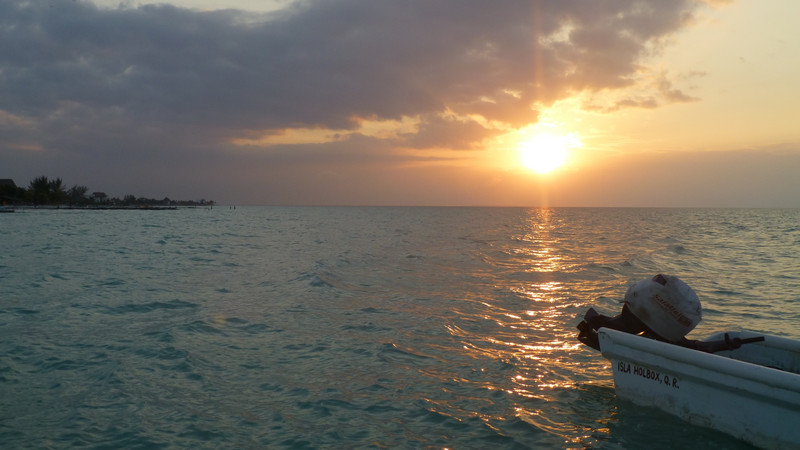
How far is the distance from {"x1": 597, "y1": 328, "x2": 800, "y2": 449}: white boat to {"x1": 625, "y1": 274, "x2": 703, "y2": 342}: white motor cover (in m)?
0.65

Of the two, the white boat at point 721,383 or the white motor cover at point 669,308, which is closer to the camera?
the white boat at point 721,383

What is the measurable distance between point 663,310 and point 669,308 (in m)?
0.09

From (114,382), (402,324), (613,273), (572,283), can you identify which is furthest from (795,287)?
(114,382)

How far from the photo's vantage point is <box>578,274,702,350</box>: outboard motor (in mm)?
7484

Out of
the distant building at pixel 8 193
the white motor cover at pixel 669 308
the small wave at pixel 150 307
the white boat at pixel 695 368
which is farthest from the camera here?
the distant building at pixel 8 193

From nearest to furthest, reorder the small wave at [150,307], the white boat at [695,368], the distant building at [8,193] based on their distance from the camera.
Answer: the white boat at [695,368]
the small wave at [150,307]
the distant building at [8,193]

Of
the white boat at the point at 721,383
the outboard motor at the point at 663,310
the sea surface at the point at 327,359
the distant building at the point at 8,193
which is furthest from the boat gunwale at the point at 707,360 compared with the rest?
the distant building at the point at 8,193

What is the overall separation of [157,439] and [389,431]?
307cm

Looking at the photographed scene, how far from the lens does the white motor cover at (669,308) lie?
747cm

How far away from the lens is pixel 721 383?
20.3ft

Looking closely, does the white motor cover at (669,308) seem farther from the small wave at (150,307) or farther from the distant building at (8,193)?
the distant building at (8,193)

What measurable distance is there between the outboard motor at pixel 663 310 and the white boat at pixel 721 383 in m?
0.59

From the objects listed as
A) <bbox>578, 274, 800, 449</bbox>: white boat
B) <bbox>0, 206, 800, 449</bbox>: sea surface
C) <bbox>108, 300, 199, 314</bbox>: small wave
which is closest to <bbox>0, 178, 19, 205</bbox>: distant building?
<bbox>0, 206, 800, 449</bbox>: sea surface

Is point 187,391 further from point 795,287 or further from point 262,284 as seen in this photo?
point 795,287
